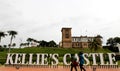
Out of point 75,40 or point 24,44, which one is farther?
point 24,44

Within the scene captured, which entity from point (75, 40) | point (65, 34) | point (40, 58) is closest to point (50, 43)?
point (75, 40)

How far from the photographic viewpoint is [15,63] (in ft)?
71.0

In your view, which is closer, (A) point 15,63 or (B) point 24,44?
(A) point 15,63

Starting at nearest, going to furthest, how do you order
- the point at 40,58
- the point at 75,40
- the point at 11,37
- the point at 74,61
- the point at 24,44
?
the point at 74,61
the point at 40,58
the point at 11,37
the point at 75,40
the point at 24,44

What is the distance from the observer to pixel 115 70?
1962 cm

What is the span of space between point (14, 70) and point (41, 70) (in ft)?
7.23

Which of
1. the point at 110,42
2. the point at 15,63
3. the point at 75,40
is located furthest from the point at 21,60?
the point at 110,42

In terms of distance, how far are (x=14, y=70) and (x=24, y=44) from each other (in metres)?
86.4

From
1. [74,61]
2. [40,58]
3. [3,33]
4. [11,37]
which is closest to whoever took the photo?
[74,61]

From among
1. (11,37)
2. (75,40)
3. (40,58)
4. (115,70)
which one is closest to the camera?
(115,70)

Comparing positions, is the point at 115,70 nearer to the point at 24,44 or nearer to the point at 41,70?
the point at 41,70

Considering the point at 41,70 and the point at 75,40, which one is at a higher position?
the point at 75,40

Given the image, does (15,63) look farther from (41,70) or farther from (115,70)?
(115,70)

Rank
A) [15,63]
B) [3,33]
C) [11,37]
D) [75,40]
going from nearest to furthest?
[15,63], [3,33], [11,37], [75,40]
